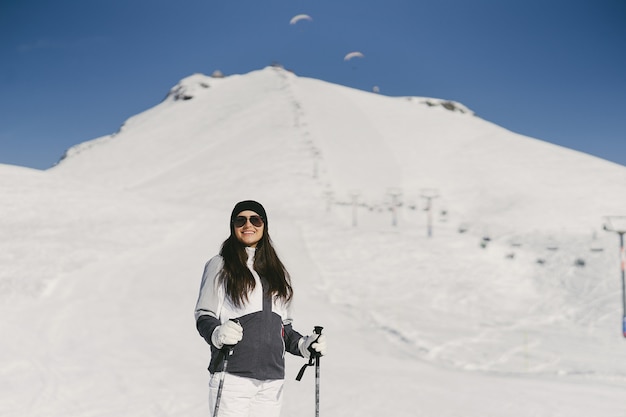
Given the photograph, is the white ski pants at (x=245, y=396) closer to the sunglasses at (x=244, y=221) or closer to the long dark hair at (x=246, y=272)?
the long dark hair at (x=246, y=272)

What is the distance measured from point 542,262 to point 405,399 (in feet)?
48.5

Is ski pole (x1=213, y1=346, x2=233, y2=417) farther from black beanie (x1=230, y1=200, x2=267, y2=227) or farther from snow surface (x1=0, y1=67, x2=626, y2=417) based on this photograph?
snow surface (x1=0, y1=67, x2=626, y2=417)

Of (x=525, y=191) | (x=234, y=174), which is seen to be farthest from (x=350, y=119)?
(x=525, y=191)

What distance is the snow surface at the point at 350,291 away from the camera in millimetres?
7461

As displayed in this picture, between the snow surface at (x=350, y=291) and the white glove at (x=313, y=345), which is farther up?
the snow surface at (x=350, y=291)

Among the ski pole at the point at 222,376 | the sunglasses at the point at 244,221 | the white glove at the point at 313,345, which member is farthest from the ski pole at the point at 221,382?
the sunglasses at the point at 244,221

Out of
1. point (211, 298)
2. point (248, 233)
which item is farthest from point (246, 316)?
point (248, 233)

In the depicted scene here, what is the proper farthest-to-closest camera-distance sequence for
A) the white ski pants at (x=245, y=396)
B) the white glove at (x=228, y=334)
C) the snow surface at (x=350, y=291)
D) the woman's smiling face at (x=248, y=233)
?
1. the snow surface at (x=350, y=291)
2. the woman's smiling face at (x=248, y=233)
3. the white ski pants at (x=245, y=396)
4. the white glove at (x=228, y=334)

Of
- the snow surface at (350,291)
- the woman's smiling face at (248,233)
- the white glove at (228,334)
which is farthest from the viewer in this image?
the snow surface at (350,291)

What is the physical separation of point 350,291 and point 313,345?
13.3 metres

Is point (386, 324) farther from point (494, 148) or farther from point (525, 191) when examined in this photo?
point (494, 148)

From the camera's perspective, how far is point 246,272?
3.06 meters

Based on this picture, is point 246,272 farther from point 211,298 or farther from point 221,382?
point 221,382

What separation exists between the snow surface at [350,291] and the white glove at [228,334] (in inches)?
166
